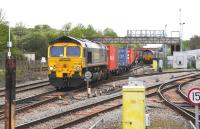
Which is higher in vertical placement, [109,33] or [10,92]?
[109,33]

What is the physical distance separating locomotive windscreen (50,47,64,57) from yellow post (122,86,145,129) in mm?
16810

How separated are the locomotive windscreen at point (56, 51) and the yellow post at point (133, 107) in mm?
16810

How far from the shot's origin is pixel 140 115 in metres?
12.0

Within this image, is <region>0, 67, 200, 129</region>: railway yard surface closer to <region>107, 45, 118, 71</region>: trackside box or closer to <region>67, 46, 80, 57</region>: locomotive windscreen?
<region>67, 46, 80, 57</region>: locomotive windscreen

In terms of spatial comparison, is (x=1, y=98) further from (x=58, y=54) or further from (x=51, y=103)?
(x=58, y=54)

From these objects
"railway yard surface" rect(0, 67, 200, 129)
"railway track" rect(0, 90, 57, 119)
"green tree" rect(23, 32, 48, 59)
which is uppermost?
"green tree" rect(23, 32, 48, 59)

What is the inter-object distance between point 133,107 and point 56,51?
17192mm

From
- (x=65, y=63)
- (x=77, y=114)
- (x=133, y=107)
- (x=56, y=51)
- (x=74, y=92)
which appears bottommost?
(x=77, y=114)

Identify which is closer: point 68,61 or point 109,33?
point 68,61

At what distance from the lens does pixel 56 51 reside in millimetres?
28938

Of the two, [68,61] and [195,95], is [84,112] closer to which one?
[195,95]

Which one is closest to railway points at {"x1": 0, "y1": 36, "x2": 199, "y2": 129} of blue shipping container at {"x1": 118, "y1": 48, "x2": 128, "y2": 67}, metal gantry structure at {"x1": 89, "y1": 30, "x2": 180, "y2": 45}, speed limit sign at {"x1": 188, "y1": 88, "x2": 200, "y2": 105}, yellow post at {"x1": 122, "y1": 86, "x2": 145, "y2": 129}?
yellow post at {"x1": 122, "y1": 86, "x2": 145, "y2": 129}

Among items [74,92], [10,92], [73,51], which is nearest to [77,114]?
[10,92]

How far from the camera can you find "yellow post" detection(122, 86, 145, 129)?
39.4 feet
